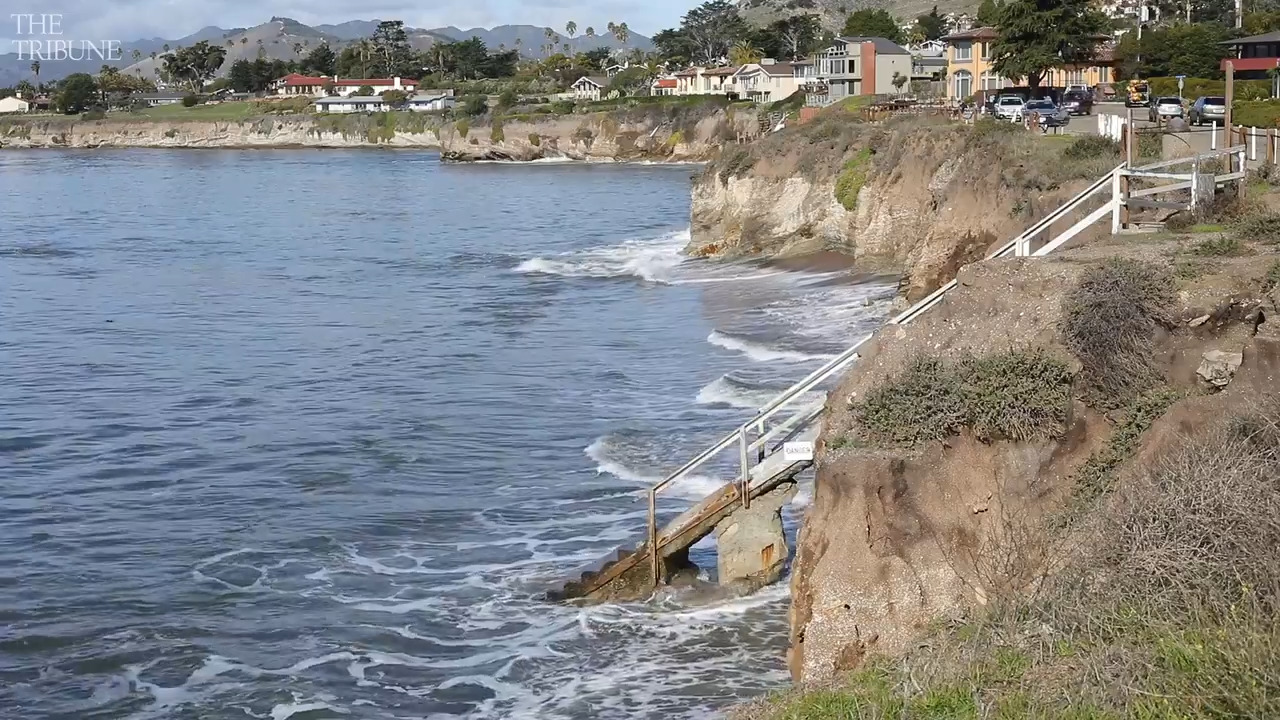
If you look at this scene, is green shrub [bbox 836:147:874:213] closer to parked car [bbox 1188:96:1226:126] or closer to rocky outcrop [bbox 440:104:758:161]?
parked car [bbox 1188:96:1226:126]

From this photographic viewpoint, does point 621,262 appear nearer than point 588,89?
Yes

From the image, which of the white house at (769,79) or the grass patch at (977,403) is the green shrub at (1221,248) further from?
the white house at (769,79)

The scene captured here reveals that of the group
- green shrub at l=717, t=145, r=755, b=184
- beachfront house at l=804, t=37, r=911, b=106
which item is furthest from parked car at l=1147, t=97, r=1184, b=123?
beachfront house at l=804, t=37, r=911, b=106

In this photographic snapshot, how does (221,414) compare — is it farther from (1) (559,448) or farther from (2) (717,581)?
(2) (717,581)

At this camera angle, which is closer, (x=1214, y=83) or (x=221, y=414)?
(x=221, y=414)

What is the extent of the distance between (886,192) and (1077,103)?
47.9 ft

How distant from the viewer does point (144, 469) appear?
23578mm

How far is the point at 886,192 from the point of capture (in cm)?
4125

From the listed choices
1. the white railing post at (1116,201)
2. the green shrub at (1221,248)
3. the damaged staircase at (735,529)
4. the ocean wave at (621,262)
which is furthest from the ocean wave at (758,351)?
the ocean wave at (621,262)

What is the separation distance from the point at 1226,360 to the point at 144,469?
16.0 meters

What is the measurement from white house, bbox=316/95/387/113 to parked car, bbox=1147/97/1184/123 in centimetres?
14414

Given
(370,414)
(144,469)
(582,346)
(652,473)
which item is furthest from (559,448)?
(582,346)

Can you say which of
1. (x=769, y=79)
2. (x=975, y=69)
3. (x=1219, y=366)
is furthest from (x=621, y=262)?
(x=769, y=79)

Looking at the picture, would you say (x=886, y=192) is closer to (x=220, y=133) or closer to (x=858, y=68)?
→ (x=858, y=68)
